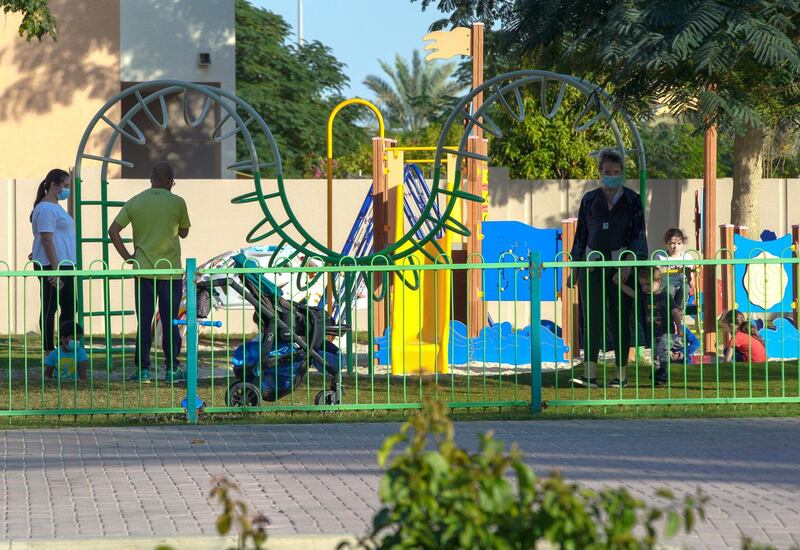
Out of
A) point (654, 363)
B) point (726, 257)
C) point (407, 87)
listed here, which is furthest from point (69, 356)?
point (407, 87)

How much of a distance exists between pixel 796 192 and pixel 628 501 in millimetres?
16677

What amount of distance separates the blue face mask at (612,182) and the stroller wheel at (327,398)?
2.81 metres

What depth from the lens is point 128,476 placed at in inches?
293

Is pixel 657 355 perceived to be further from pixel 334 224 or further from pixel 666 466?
pixel 334 224

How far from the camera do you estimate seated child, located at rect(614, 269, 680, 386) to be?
442 inches

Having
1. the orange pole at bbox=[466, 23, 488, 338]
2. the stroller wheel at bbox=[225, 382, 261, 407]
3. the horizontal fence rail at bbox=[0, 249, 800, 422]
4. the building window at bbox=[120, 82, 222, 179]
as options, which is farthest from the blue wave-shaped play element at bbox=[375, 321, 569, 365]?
the building window at bbox=[120, 82, 222, 179]

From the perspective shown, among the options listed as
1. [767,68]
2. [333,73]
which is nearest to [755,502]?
[767,68]

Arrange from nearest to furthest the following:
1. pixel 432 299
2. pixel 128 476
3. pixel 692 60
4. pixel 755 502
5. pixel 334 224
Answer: pixel 755 502, pixel 128 476, pixel 692 60, pixel 432 299, pixel 334 224

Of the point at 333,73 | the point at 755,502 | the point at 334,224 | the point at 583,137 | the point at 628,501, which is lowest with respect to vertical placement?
the point at 755,502

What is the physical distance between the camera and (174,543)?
5770mm

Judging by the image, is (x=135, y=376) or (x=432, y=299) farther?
(x=432, y=299)

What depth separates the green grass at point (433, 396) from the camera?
9703 millimetres

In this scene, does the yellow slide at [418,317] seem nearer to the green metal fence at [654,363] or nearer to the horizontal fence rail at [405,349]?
the horizontal fence rail at [405,349]

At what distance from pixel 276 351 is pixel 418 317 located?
3.61 metres
